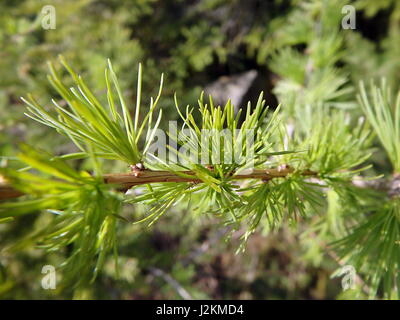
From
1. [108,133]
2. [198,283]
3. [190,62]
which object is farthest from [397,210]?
[198,283]

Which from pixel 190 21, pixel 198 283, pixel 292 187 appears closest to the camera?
pixel 292 187

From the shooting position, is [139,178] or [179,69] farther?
[179,69]

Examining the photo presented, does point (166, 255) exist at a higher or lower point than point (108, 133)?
lower

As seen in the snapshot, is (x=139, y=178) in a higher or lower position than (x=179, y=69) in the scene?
lower

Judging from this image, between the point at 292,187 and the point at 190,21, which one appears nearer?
the point at 292,187

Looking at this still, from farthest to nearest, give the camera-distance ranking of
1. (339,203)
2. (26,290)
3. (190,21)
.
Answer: (190,21)
(26,290)
(339,203)

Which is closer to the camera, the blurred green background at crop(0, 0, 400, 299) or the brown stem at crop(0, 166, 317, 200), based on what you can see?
the brown stem at crop(0, 166, 317, 200)

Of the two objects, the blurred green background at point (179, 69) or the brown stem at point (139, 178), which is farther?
the blurred green background at point (179, 69)
